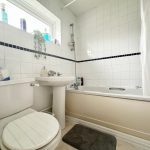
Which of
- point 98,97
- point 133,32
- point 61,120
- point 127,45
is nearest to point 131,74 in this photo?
point 127,45

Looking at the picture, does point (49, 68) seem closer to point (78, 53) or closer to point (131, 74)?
point (78, 53)

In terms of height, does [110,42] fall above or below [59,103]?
above

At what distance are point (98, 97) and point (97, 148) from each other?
635 mm

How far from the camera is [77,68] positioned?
2680 mm

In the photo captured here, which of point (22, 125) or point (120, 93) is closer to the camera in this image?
point (22, 125)

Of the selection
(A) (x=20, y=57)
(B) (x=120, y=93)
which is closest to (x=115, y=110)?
(B) (x=120, y=93)

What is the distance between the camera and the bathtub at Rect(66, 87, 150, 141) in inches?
46.5

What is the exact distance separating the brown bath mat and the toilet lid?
660 mm

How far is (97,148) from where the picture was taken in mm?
1154

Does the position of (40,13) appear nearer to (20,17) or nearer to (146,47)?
(20,17)

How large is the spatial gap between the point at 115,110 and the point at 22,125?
1144 millimetres

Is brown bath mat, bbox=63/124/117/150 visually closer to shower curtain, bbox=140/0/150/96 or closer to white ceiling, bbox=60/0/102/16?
shower curtain, bbox=140/0/150/96

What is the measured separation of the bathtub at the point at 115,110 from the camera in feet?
3.88

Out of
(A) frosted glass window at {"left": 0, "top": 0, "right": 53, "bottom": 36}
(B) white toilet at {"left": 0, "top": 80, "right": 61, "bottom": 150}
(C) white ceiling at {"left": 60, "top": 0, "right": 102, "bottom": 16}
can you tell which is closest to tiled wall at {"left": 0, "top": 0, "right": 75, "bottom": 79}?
(A) frosted glass window at {"left": 0, "top": 0, "right": 53, "bottom": 36}
